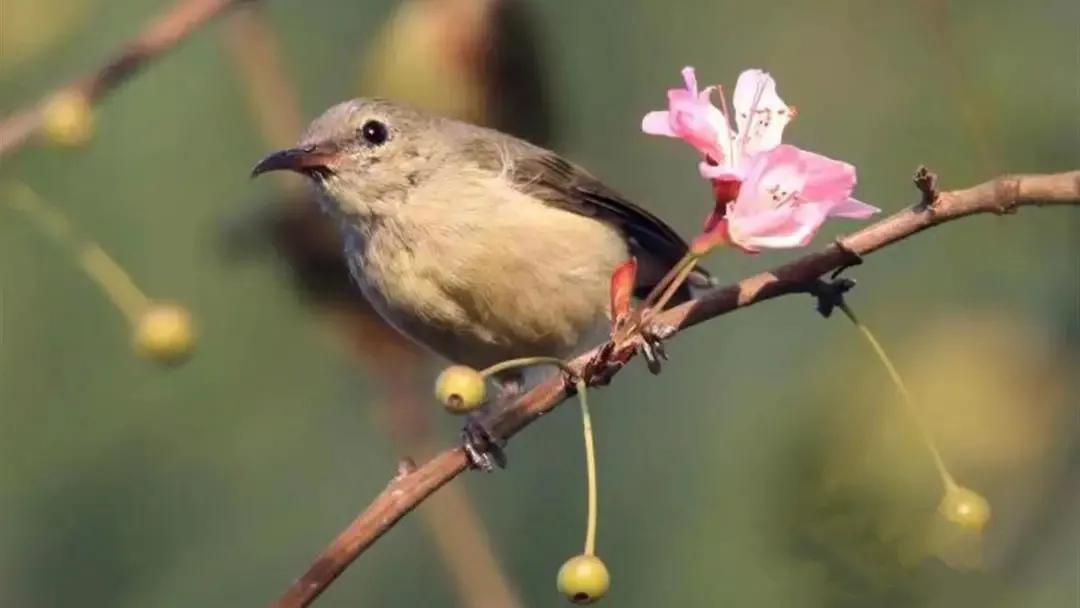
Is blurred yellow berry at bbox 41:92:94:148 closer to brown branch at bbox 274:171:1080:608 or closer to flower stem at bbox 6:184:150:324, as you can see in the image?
flower stem at bbox 6:184:150:324

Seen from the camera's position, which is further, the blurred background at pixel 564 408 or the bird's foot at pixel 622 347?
the blurred background at pixel 564 408

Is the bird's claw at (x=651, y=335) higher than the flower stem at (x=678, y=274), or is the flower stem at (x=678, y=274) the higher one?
the flower stem at (x=678, y=274)

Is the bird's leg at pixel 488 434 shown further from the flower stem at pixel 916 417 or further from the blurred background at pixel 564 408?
the flower stem at pixel 916 417

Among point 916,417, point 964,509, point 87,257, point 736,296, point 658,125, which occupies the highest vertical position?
point 87,257

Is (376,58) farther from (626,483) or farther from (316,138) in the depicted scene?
(626,483)

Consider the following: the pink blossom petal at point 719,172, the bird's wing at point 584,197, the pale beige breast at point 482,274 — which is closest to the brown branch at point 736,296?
the pink blossom petal at point 719,172

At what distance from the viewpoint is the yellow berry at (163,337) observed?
2.04m

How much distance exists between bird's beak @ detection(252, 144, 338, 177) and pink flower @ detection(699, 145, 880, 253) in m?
1.13

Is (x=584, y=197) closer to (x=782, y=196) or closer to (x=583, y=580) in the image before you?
(x=782, y=196)

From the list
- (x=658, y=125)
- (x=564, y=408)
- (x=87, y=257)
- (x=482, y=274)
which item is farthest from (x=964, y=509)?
(x=564, y=408)

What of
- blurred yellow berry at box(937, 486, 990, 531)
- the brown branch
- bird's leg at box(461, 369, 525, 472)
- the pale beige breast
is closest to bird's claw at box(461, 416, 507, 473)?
bird's leg at box(461, 369, 525, 472)

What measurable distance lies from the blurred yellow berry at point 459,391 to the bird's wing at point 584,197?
144 centimetres

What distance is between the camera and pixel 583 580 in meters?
1.79

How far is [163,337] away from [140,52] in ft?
1.14
